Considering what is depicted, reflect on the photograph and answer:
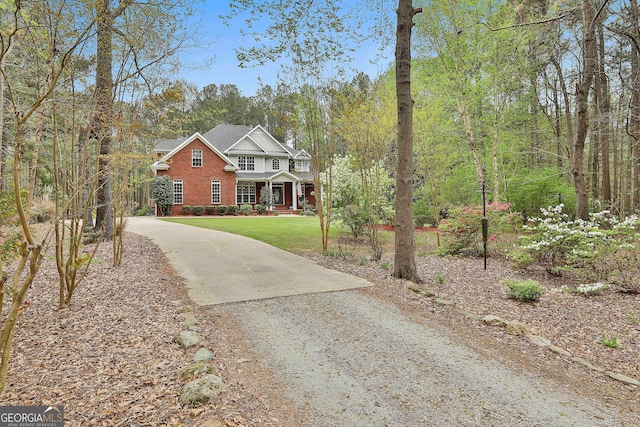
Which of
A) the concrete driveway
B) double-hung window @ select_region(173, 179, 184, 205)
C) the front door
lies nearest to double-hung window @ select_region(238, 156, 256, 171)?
the front door

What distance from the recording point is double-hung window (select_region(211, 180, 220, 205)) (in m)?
24.1

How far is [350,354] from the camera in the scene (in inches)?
124

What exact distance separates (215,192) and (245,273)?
19273 millimetres

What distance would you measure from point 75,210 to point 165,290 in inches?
66.7

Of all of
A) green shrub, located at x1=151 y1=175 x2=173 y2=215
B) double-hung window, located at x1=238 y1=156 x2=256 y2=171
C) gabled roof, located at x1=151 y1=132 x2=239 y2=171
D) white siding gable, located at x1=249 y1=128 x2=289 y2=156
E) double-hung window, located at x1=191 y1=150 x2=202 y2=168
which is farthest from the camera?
white siding gable, located at x1=249 y1=128 x2=289 y2=156

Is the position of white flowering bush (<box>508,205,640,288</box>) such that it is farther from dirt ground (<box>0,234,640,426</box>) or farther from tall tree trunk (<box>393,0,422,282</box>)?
tall tree trunk (<box>393,0,422,282</box>)

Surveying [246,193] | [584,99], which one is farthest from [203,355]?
[246,193]

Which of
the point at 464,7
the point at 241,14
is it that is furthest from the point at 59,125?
the point at 464,7

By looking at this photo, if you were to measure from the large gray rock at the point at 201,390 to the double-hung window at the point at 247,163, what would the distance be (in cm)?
2472

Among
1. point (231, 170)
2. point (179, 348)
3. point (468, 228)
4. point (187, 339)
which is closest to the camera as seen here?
point (179, 348)

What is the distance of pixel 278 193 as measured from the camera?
26703mm

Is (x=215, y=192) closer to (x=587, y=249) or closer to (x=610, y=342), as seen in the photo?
(x=587, y=249)

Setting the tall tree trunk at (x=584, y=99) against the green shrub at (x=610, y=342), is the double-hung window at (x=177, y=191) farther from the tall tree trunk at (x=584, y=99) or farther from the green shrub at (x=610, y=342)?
the green shrub at (x=610, y=342)

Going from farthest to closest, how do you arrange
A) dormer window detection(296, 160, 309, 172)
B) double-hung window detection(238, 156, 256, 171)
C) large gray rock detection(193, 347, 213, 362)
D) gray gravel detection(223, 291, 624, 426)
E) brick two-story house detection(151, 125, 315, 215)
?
1. double-hung window detection(238, 156, 256, 171)
2. brick two-story house detection(151, 125, 315, 215)
3. dormer window detection(296, 160, 309, 172)
4. large gray rock detection(193, 347, 213, 362)
5. gray gravel detection(223, 291, 624, 426)
